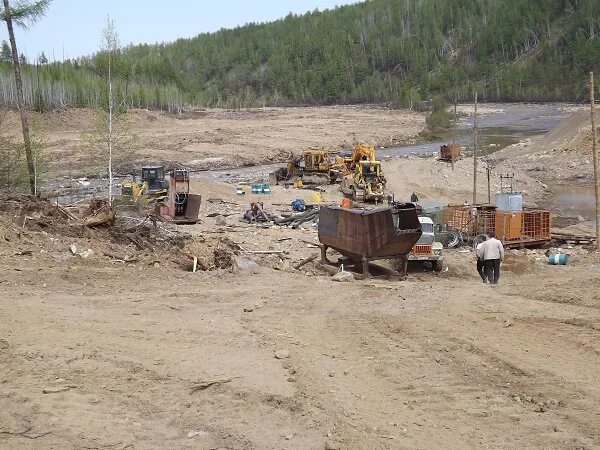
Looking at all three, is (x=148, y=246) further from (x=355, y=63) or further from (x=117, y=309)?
(x=355, y=63)

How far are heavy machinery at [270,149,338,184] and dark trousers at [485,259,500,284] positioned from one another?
23298mm

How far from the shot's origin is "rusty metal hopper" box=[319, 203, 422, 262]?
49.9 ft

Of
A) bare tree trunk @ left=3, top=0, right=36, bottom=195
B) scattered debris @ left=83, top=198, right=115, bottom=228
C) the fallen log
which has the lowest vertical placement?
the fallen log

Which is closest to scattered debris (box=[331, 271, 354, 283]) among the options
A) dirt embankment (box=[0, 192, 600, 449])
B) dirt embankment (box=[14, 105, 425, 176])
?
dirt embankment (box=[0, 192, 600, 449])

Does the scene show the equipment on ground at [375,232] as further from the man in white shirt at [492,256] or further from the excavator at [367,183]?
the excavator at [367,183]

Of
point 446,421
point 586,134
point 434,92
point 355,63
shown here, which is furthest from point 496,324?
point 355,63

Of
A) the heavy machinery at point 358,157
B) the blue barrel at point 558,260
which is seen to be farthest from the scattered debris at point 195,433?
the heavy machinery at point 358,157

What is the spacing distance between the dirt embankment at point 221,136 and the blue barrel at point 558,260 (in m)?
28.7

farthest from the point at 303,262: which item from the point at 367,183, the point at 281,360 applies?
the point at 367,183

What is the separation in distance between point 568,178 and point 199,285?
1336 inches

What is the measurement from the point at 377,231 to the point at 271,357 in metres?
6.88

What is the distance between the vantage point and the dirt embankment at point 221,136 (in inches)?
2080

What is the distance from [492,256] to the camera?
48.1 feet

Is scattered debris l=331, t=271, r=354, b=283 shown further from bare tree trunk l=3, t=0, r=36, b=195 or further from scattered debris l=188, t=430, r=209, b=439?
bare tree trunk l=3, t=0, r=36, b=195
